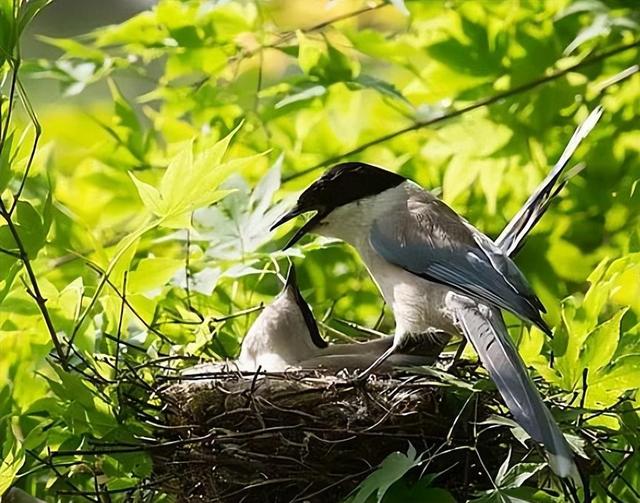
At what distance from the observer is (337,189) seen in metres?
1.03

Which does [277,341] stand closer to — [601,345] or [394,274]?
[394,274]

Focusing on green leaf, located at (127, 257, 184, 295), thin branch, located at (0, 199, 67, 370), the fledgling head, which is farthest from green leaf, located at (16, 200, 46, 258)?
the fledgling head

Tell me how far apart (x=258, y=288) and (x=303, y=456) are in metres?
0.43

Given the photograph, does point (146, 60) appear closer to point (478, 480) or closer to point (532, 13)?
point (532, 13)

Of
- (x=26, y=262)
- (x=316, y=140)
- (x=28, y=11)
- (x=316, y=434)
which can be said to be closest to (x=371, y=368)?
(x=316, y=434)

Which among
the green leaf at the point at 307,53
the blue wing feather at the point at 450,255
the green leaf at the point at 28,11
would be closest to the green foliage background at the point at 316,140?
the green leaf at the point at 307,53

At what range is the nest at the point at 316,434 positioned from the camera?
88 cm

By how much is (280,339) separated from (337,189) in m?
0.18

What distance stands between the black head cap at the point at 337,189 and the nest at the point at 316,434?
166 mm

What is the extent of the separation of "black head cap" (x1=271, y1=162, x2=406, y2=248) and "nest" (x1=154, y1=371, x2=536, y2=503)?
0.17 meters

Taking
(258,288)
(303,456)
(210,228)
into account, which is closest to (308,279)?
(258,288)

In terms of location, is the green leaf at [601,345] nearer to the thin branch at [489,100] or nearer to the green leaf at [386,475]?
the green leaf at [386,475]

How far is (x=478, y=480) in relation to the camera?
918 millimetres

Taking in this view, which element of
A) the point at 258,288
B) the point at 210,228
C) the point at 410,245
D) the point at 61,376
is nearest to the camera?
the point at 61,376
